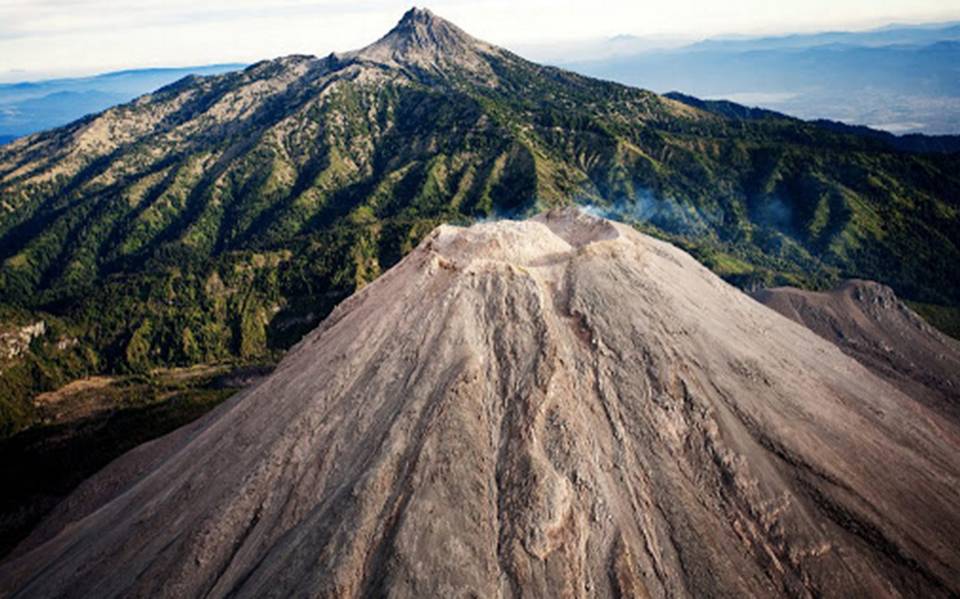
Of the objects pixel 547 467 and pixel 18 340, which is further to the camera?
pixel 18 340

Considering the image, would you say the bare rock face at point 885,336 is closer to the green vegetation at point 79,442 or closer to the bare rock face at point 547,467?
the bare rock face at point 547,467

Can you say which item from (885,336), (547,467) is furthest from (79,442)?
(885,336)

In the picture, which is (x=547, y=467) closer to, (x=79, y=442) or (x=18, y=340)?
(x=79, y=442)

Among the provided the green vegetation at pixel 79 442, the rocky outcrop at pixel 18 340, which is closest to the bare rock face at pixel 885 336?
the green vegetation at pixel 79 442

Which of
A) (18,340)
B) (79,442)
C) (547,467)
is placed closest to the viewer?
(547,467)

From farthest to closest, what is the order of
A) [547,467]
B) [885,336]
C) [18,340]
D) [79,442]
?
1. [18,340]
2. [79,442]
3. [885,336]
4. [547,467]

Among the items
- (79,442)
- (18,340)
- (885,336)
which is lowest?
(18,340)

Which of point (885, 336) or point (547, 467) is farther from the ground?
point (547, 467)

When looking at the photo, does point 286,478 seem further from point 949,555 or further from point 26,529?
point 26,529
